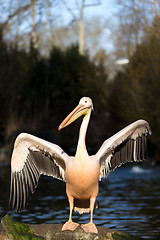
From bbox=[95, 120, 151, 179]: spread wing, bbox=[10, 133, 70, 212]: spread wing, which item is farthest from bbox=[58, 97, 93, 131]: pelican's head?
bbox=[95, 120, 151, 179]: spread wing

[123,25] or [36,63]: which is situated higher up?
[123,25]

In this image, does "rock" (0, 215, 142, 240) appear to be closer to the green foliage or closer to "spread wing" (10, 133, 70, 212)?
"spread wing" (10, 133, 70, 212)

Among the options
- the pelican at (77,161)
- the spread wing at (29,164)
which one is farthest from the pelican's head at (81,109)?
the spread wing at (29,164)

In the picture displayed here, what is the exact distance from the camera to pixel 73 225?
656 centimetres

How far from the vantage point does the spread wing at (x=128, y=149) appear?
284 inches

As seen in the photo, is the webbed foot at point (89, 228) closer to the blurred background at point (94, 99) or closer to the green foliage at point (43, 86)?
the blurred background at point (94, 99)

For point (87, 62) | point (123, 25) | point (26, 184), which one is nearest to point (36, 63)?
point (87, 62)

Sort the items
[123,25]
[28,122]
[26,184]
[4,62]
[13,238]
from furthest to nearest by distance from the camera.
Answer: [28,122] → [4,62] → [123,25] → [26,184] → [13,238]

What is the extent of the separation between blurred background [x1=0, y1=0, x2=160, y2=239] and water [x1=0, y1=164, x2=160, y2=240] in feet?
0.06

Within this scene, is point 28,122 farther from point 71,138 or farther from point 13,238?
point 13,238

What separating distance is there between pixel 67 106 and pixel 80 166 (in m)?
21.9

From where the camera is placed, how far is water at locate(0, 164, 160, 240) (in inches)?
356

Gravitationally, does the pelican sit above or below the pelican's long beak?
below

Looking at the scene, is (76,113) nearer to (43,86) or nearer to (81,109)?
(81,109)
